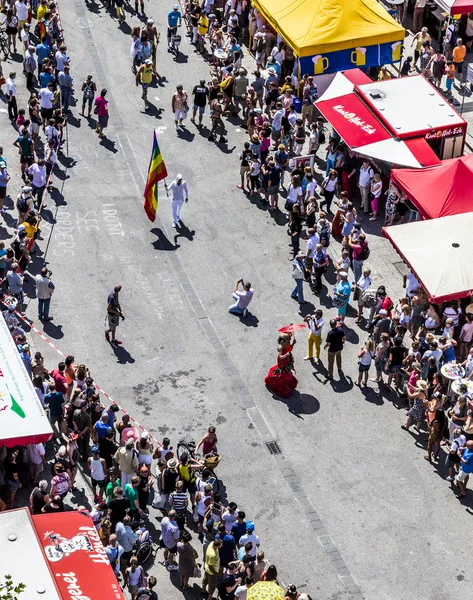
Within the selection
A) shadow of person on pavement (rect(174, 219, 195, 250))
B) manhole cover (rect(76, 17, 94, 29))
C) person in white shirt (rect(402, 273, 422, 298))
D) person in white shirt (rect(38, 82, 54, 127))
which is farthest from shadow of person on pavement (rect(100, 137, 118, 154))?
person in white shirt (rect(402, 273, 422, 298))

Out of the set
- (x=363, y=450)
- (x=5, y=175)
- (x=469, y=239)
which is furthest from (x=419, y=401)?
(x=5, y=175)

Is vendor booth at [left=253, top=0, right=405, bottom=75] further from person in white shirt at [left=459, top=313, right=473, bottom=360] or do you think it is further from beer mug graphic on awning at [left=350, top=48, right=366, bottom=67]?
person in white shirt at [left=459, top=313, right=473, bottom=360]

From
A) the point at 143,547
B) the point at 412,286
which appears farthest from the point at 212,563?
the point at 412,286

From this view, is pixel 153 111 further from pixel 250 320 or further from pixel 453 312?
pixel 453 312

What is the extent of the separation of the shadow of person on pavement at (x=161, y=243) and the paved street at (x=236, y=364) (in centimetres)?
4

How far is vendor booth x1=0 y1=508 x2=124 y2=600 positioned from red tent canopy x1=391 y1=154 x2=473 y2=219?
12.5m

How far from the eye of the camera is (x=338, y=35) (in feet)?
113

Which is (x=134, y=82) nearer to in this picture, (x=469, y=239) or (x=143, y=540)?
(x=469, y=239)

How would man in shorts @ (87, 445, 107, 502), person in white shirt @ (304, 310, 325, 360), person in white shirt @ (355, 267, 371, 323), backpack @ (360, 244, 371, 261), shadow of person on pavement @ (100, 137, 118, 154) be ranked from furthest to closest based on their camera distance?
shadow of person on pavement @ (100, 137, 118, 154) → backpack @ (360, 244, 371, 261) → person in white shirt @ (355, 267, 371, 323) → person in white shirt @ (304, 310, 325, 360) → man in shorts @ (87, 445, 107, 502)

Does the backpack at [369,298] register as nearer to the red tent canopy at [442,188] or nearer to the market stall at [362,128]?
the red tent canopy at [442,188]

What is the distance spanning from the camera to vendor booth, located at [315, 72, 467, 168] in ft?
101

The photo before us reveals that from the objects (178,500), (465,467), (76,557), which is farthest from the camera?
(465,467)

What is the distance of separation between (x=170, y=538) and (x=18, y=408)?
3551 millimetres

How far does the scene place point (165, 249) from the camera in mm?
30219
